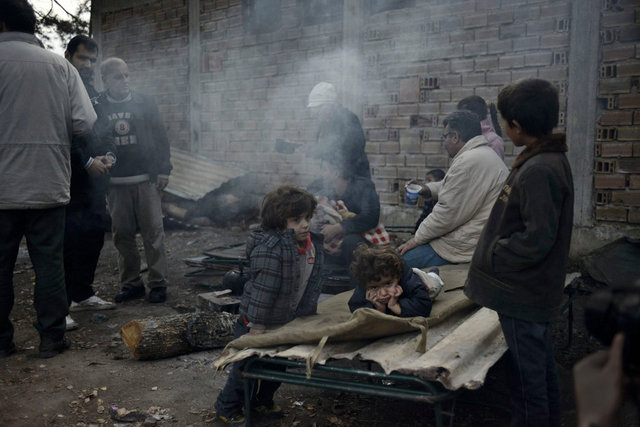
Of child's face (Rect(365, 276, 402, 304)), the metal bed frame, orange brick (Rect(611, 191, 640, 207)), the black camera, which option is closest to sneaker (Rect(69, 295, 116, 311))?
the metal bed frame

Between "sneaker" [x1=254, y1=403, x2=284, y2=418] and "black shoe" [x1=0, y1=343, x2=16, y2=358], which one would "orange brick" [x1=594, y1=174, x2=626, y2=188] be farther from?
"black shoe" [x1=0, y1=343, x2=16, y2=358]

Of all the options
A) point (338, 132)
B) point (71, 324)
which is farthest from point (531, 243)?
point (71, 324)

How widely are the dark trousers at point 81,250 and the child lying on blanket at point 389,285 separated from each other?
8.89 feet

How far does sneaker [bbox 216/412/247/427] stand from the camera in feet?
9.29

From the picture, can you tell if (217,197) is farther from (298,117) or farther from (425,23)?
(425,23)

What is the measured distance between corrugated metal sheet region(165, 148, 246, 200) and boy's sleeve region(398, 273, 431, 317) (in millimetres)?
5852

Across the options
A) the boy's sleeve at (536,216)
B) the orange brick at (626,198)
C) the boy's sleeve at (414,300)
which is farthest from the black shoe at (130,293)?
the orange brick at (626,198)

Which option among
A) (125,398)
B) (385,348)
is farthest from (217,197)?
(385,348)

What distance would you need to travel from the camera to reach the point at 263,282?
2.82 metres

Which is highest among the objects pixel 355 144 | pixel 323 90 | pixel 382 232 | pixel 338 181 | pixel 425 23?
pixel 425 23

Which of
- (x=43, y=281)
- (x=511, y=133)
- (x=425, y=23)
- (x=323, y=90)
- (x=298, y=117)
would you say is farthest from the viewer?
(x=298, y=117)

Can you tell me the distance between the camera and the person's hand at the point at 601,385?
98 centimetres

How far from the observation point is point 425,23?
6465 millimetres

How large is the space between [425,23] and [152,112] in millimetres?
3470
